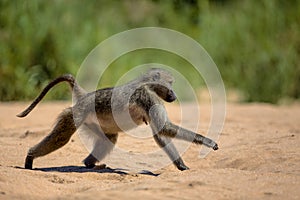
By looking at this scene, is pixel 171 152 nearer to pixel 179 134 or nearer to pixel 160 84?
pixel 179 134

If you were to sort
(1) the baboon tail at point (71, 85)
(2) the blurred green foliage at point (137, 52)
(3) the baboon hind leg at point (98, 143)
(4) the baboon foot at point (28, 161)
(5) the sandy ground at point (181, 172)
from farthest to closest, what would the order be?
(2) the blurred green foliage at point (137, 52)
(1) the baboon tail at point (71, 85)
(3) the baboon hind leg at point (98, 143)
(4) the baboon foot at point (28, 161)
(5) the sandy ground at point (181, 172)

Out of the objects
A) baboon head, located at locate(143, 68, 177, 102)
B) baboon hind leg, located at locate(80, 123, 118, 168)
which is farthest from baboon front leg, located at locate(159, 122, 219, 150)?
baboon hind leg, located at locate(80, 123, 118, 168)

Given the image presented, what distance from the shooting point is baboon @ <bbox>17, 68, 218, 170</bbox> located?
6219mm

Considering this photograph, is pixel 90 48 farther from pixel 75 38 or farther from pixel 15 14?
pixel 15 14

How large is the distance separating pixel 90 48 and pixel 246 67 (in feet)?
11.2

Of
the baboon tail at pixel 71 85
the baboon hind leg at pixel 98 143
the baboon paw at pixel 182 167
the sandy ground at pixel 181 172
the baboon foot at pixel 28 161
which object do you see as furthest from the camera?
the baboon tail at pixel 71 85

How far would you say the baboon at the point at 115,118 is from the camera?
622 centimetres

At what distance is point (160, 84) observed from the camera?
672cm

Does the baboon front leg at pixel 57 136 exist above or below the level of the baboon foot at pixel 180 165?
above

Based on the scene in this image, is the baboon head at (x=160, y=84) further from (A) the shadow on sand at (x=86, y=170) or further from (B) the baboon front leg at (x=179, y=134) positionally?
(A) the shadow on sand at (x=86, y=170)

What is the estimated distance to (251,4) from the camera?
14.2 meters

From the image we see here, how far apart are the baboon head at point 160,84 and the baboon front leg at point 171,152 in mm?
581

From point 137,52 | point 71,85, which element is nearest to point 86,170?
point 71,85

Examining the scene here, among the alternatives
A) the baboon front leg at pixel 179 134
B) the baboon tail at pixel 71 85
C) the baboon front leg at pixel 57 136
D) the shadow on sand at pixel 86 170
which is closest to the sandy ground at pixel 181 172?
the shadow on sand at pixel 86 170
